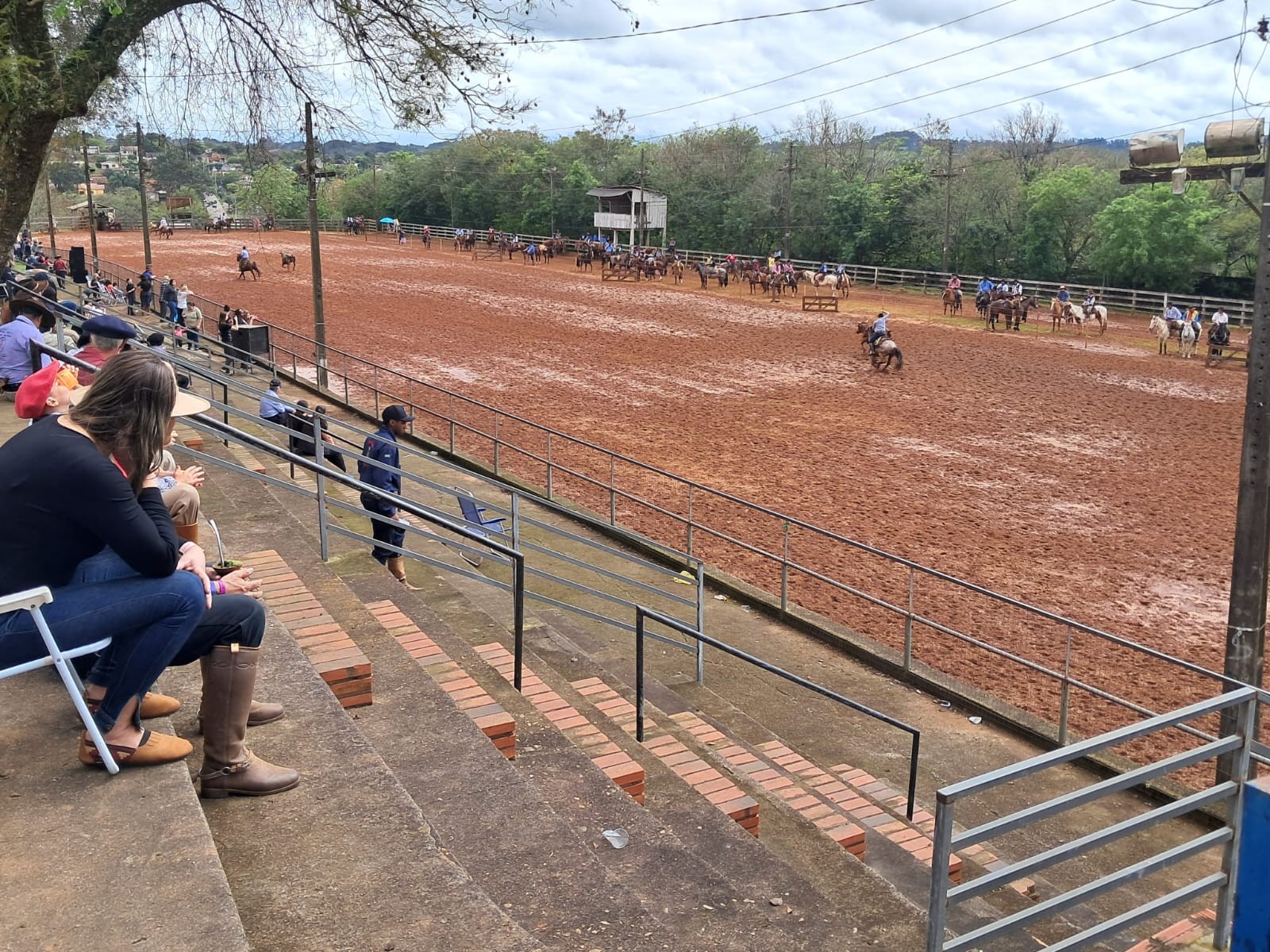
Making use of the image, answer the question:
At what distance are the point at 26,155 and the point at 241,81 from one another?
6.27 feet

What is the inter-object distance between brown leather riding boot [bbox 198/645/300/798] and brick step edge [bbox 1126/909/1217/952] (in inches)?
139

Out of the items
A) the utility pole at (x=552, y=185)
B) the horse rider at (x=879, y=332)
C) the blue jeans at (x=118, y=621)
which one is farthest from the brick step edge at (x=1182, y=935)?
the utility pole at (x=552, y=185)

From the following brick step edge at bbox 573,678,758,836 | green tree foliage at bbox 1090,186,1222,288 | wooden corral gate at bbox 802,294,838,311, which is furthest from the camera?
green tree foliage at bbox 1090,186,1222,288

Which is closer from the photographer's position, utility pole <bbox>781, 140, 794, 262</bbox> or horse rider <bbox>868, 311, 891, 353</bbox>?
horse rider <bbox>868, 311, 891, 353</bbox>

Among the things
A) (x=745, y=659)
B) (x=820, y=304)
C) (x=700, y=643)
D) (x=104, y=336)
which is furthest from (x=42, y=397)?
(x=820, y=304)

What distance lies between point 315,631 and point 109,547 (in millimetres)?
2128

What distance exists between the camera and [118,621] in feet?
11.6

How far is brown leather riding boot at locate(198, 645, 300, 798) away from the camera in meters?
3.88

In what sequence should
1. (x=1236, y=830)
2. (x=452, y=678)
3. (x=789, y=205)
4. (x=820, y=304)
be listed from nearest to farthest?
(x=1236, y=830), (x=452, y=678), (x=820, y=304), (x=789, y=205)

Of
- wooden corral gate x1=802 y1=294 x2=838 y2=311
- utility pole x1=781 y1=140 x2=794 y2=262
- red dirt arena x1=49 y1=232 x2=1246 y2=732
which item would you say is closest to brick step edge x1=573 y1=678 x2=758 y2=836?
red dirt arena x1=49 y1=232 x2=1246 y2=732

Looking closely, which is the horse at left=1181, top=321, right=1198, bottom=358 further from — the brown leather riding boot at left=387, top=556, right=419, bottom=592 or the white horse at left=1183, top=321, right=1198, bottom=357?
the brown leather riding boot at left=387, top=556, right=419, bottom=592

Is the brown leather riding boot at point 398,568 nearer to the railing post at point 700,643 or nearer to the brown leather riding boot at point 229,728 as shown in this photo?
the railing post at point 700,643

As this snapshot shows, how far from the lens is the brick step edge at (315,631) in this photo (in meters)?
5.13

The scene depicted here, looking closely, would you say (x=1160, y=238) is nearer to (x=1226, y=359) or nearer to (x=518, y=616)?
(x=1226, y=359)
